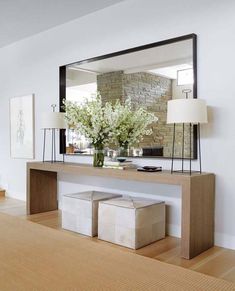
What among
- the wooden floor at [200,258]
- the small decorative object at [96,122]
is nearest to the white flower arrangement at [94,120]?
the small decorative object at [96,122]

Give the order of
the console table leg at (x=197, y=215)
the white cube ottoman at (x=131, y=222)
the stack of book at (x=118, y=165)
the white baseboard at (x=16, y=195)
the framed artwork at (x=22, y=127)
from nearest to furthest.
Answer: the console table leg at (x=197, y=215), the white cube ottoman at (x=131, y=222), the stack of book at (x=118, y=165), the framed artwork at (x=22, y=127), the white baseboard at (x=16, y=195)

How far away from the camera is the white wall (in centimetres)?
262

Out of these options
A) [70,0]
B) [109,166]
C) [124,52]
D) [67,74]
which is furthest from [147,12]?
[109,166]

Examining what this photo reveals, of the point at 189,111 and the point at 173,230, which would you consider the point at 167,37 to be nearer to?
the point at 189,111

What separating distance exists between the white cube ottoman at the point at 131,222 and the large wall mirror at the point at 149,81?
576 mm

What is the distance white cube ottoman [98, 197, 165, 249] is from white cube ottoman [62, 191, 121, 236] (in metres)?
0.11

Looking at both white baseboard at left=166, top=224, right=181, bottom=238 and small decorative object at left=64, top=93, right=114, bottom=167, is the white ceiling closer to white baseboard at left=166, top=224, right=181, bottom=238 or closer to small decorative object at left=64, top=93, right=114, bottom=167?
small decorative object at left=64, top=93, right=114, bottom=167

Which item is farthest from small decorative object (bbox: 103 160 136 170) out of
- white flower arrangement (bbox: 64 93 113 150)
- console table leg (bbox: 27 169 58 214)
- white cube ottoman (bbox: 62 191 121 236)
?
console table leg (bbox: 27 169 58 214)

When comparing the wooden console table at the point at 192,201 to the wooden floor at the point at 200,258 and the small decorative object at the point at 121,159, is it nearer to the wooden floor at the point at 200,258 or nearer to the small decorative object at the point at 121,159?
the wooden floor at the point at 200,258

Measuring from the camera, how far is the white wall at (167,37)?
8.61 feet

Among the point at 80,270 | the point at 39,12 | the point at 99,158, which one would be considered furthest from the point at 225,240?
the point at 39,12

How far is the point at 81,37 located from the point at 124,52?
0.78 m

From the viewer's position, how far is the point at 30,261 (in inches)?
49.1

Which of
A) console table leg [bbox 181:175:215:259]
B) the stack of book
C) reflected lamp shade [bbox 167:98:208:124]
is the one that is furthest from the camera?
the stack of book
